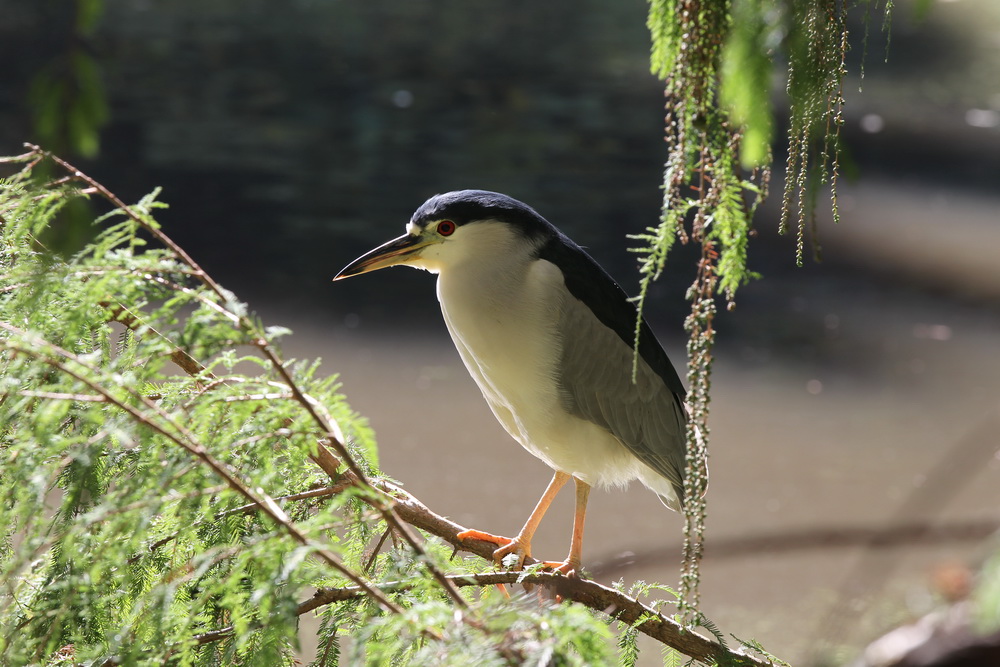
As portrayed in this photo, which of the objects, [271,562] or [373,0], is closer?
[271,562]

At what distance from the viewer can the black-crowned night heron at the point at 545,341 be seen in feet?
4.10

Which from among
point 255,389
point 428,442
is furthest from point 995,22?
point 255,389

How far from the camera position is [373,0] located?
26.8 feet

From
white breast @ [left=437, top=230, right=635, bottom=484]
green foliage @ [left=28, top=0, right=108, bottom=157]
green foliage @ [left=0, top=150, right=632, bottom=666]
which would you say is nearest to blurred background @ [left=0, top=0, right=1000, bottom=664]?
green foliage @ [left=28, top=0, right=108, bottom=157]

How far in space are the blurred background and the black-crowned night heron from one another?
178mm

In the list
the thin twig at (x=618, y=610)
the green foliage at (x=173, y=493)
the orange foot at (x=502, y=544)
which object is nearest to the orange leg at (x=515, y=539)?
the orange foot at (x=502, y=544)

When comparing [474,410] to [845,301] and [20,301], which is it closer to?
[845,301]

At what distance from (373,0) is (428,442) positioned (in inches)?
250

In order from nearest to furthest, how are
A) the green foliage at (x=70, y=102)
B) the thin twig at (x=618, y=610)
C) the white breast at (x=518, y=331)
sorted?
the green foliage at (x=70, y=102)
the thin twig at (x=618, y=610)
the white breast at (x=518, y=331)

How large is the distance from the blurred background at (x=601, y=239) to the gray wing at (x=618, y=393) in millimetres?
160

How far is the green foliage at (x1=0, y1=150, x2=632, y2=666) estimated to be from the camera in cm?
67

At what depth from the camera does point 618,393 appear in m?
1.35

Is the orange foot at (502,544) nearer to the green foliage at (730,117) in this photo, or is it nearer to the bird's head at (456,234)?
the bird's head at (456,234)

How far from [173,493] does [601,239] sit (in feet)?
10.8
